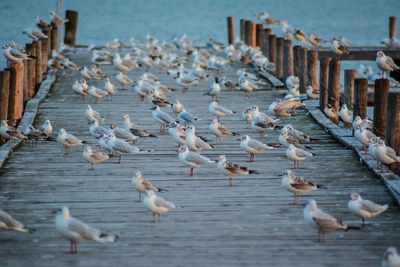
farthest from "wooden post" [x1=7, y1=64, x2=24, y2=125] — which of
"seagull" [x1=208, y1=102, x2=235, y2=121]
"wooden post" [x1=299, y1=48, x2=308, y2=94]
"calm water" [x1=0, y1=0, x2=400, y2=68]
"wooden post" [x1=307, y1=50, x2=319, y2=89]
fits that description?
"calm water" [x1=0, y1=0, x2=400, y2=68]

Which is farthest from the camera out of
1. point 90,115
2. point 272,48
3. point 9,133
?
point 272,48

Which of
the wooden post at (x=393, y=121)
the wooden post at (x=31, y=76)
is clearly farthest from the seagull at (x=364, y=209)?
the wooden post at (x=31, y=76)

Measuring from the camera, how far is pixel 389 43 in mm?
24234

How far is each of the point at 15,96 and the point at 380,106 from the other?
6.31 m

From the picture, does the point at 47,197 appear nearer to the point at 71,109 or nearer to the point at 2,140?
the point at 2,140

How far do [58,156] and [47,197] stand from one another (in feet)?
6.51

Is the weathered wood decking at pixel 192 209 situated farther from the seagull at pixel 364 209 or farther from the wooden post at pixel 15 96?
the wooden post at pixel 15 96

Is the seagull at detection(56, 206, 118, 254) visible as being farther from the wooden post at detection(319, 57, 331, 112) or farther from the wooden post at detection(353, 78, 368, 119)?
the wooden post at detection(319, 57, 331, 112)

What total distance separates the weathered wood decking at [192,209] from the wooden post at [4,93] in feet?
3.31

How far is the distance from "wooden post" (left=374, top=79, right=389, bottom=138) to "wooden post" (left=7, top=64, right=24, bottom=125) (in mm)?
6042

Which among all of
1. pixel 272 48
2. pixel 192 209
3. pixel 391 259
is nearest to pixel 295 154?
pixel 192 209

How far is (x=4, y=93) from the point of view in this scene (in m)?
11.5

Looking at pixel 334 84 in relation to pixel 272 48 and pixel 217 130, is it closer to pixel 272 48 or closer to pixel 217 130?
pixel 217 130

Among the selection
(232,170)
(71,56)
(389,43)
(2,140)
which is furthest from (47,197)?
(389,43)
